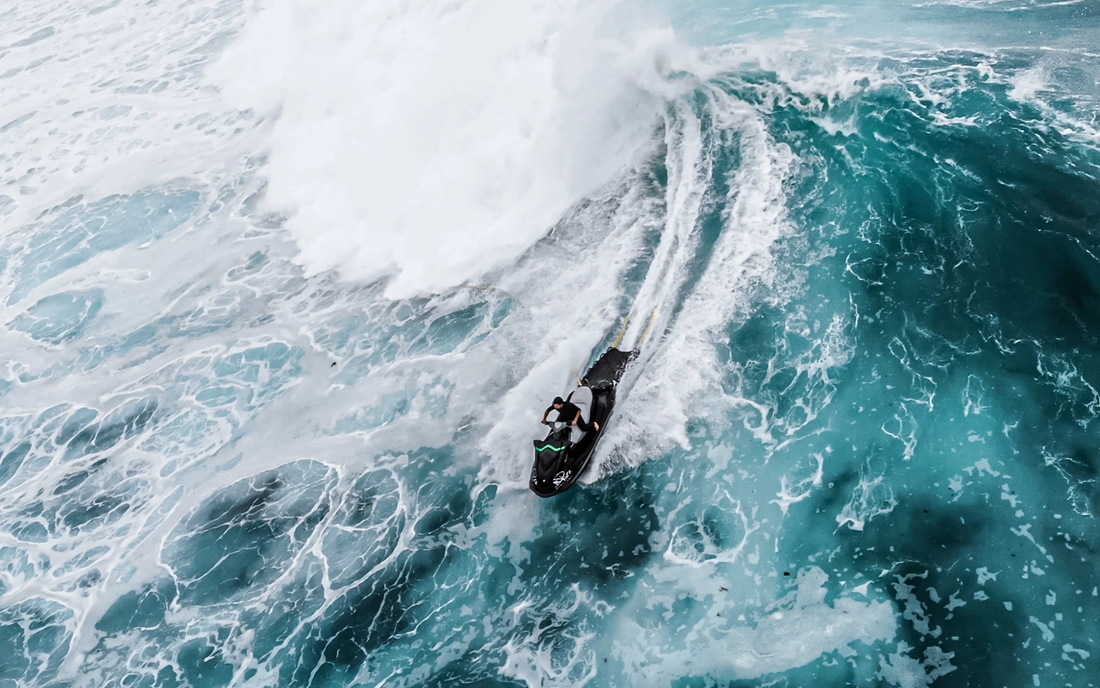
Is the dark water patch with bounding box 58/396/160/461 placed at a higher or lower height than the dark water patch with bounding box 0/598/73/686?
higher

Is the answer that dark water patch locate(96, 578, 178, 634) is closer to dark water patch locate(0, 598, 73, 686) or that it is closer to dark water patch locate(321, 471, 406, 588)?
dark water patch locate(0, 598, 73, 686)

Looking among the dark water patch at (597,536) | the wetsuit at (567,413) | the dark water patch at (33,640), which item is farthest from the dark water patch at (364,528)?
the dark water patch at (33,640)

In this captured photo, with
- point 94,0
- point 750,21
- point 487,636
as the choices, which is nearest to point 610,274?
point 487,636

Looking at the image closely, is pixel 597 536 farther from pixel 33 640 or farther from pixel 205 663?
pixel 33 640

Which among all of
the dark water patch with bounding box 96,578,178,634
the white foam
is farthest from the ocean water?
the white foam

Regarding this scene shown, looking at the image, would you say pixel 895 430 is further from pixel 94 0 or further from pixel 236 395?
pixel 94 0
